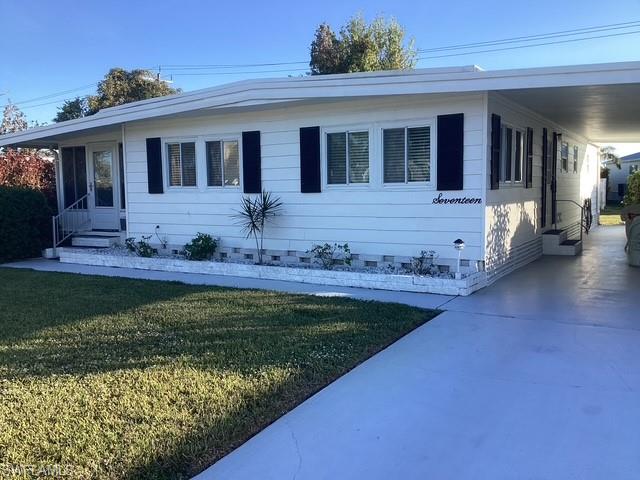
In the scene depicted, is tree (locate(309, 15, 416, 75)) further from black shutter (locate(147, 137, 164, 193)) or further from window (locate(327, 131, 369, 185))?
window (locate(327, 131, 369, 185))

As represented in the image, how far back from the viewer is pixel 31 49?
2883 cm

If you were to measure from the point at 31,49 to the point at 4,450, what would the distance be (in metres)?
30.8

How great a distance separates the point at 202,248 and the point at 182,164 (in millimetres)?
1863

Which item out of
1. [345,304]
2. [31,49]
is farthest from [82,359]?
[31,49]

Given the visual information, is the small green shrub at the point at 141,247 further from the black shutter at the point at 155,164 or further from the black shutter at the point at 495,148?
the black shutter at the point at 495,148

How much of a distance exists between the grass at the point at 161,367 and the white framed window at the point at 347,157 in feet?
8.30

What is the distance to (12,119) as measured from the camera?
2814 centimetres

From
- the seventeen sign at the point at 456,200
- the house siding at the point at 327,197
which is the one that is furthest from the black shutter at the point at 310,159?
the seventeen sign at the point at 456,200

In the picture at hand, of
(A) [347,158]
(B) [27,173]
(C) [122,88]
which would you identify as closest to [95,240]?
(B) [27,173]

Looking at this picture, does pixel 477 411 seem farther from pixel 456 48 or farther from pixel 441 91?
pixel 456 48

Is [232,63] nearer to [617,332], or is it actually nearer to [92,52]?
[92,52]

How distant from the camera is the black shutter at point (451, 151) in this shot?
26.2 ft

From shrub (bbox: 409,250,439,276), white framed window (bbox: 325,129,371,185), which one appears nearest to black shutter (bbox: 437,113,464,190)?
shrub (bbox: 409,250,439,276)

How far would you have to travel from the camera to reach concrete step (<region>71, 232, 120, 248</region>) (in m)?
12.3
